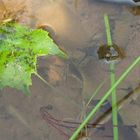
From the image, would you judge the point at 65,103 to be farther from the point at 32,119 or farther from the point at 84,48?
the point at 84,48

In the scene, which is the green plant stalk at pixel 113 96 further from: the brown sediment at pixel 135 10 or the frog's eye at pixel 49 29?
the frog's eye at pixel 49 29

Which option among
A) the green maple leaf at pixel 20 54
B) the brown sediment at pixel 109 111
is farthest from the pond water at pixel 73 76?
the green maple leaf at pixel 20 54

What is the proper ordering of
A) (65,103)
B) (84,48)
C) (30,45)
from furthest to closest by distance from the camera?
(84,48) < (65,103) < (30,45)

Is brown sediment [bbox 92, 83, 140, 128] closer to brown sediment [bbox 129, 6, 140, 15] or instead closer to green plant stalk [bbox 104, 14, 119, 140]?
green plant stalk [bbox 104, 14, 119, 140]

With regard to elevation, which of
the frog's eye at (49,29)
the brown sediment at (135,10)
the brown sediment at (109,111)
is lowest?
the brown sediment at (109,111)

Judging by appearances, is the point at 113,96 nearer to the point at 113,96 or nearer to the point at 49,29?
the point at 113,96

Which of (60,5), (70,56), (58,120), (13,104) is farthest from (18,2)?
(58,120)
